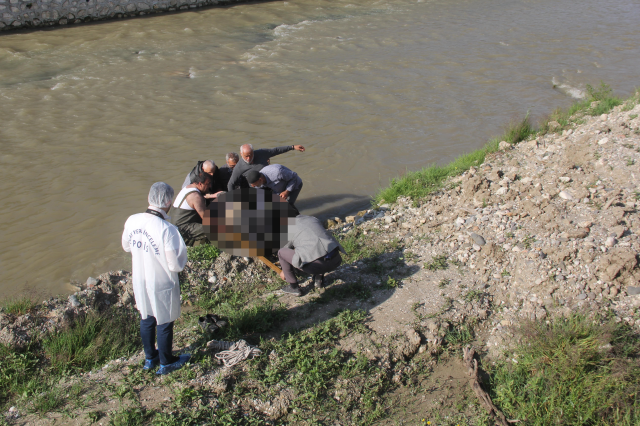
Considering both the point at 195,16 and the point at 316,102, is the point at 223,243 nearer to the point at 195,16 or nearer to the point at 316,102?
the point at 316,102

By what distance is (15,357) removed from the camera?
174 inches

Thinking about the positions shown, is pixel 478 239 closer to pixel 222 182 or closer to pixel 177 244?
pixel 177 244

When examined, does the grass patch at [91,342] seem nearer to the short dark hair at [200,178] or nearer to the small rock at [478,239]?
the short dark hair at [200,178]

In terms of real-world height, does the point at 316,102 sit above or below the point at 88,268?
above

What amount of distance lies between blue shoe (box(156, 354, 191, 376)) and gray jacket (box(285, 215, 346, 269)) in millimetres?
1347

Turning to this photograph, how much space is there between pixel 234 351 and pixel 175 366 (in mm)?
525

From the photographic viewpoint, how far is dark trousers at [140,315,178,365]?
3998mm

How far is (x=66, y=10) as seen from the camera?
59.4ft

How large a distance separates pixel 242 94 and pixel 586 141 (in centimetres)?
831

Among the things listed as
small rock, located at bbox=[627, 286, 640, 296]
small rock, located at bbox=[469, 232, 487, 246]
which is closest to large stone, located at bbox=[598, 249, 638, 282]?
small rock, located at bbox=[627, 286, 640, 296]

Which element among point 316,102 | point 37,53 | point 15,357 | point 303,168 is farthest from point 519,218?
point 37,53

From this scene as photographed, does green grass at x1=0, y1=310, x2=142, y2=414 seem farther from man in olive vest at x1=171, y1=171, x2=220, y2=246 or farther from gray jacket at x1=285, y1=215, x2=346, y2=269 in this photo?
gray jacket at x1=285, y1=215, x2=346, y2=269

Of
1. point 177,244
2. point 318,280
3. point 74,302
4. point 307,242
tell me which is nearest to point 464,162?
point 318,280

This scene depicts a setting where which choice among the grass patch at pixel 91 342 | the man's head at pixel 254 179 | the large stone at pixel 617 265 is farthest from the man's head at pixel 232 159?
the large stone at pixel 617 265
